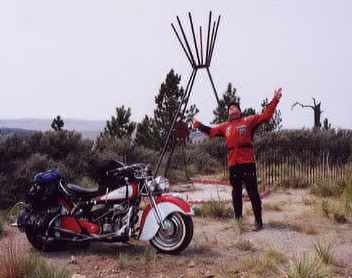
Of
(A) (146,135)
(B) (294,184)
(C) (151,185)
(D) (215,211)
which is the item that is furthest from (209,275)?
(A) (146,135)

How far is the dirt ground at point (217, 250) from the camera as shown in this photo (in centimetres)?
625

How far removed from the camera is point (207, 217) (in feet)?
31.3

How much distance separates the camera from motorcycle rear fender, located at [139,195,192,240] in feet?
22.8

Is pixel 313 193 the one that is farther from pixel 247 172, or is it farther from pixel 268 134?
pixel 268 134

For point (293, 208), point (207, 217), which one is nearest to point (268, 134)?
point (293, 208)

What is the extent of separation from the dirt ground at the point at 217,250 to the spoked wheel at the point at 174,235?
0.39 ft

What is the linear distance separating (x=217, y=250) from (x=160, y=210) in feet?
2.77

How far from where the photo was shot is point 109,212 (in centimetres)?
712

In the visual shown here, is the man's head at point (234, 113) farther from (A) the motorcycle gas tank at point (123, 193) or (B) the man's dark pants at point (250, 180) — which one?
(A) the motorcycle gas tank at point (123, 193)

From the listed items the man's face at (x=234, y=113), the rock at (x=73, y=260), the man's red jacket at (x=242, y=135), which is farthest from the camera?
the man's face at (x=234, y=113)

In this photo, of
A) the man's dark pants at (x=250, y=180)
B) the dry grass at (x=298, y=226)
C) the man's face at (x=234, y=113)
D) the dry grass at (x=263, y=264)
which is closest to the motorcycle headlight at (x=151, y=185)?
the dry grass at (x=263, y=264)

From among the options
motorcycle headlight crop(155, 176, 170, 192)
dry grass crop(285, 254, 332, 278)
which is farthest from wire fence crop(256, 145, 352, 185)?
dry grass crop(285, 254, 332, 278)

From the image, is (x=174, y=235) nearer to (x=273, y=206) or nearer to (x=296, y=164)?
(x=273, y=206)

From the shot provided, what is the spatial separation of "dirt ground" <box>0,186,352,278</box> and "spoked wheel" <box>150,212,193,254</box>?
119mm
